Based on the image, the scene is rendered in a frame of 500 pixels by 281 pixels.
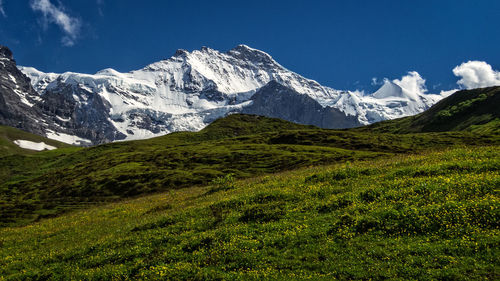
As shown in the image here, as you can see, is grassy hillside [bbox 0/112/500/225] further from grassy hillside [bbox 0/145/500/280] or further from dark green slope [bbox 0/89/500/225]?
grassy hillside [bbox 0/145/500/280]

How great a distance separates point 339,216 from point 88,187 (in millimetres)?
98637

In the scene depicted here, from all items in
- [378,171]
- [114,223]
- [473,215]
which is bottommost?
[114,223]

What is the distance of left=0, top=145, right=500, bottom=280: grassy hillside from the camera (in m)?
15.7

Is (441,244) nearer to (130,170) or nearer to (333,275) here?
(333,275)

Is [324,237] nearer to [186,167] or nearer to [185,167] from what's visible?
[186,167]

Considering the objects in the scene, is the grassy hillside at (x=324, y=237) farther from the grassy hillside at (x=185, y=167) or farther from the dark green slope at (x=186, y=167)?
the dark green slope at (x=186, y=167)

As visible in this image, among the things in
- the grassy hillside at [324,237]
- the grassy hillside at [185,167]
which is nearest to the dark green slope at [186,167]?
the grassy hillside at [185,167]

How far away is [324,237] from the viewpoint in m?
19.1

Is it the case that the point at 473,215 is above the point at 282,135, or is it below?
below

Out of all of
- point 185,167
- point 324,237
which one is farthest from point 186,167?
point 324,237

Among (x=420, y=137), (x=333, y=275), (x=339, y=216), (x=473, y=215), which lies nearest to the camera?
(x=333, y=275)

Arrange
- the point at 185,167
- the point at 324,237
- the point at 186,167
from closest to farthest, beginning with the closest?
1. the point at 324,237
2. the point at 186,167
3. the point at 185,167

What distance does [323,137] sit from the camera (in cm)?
16462

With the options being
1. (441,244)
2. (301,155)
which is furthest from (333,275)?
(301,155)
